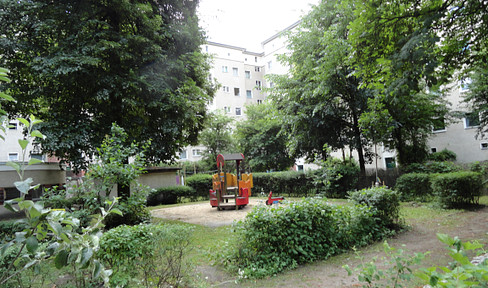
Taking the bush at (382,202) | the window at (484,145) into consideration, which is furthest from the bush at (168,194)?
the window at (484,145)

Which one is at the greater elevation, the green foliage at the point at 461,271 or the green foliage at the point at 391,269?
the green foliage at the point at 461,271

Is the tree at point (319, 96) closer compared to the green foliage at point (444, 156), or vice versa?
the tree at point (319, 96)

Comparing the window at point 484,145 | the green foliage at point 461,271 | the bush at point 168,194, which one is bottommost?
the bush at point 168,194

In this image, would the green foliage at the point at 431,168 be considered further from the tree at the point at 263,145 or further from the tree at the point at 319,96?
the tree at the point at 263,145

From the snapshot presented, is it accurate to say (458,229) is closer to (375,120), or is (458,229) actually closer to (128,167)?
(375,120)

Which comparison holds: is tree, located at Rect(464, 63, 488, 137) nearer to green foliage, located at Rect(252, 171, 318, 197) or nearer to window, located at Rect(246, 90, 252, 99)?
green foliage, located at Rect(252, 171, 318, 197)

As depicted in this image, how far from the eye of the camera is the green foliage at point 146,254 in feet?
12.3

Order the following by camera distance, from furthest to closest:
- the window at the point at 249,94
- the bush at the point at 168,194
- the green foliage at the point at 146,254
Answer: the window at the point at 249,94 < the bush at the point at 168,194 < the green foliage at the point at 146,254

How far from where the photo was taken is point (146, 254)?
12.7ft

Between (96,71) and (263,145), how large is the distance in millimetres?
18648

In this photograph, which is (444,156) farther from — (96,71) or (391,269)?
(96,71)

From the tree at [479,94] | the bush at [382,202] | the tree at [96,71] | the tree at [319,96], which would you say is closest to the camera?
the bush at [382,202]

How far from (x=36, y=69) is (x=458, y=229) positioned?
13.5 m

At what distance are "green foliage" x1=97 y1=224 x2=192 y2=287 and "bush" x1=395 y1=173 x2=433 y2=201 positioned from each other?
11738mm
